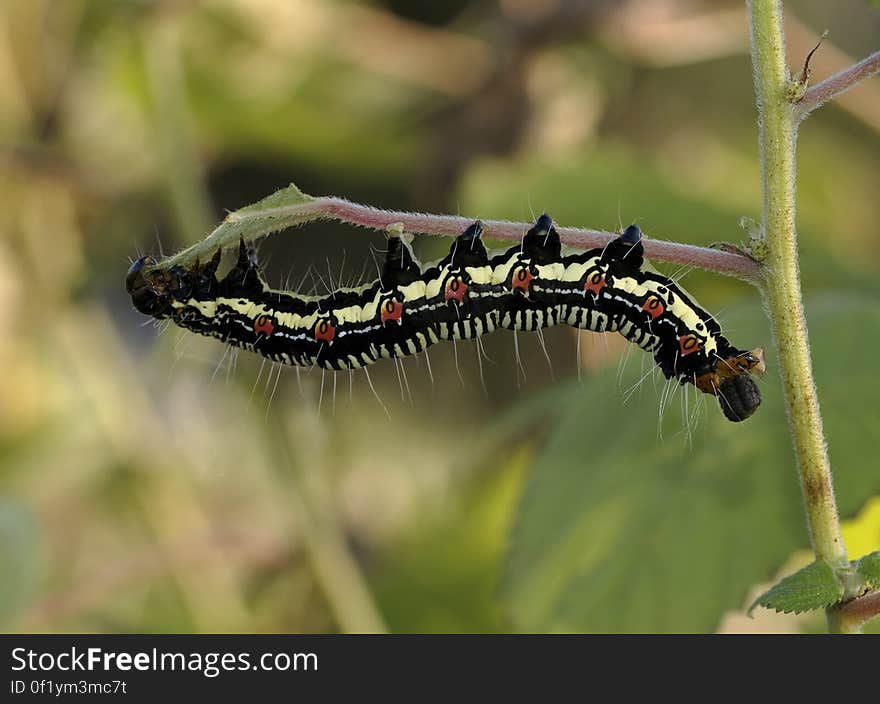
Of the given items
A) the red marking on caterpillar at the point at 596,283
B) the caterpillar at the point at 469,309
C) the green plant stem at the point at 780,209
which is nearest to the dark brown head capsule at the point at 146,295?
the caterpillar at the point at 469,309

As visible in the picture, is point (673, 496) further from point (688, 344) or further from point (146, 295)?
point (146, 295)

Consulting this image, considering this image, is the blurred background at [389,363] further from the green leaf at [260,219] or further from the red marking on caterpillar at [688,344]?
the green leaf at [260,219]

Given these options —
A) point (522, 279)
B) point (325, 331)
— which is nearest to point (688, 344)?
point (522, 279)

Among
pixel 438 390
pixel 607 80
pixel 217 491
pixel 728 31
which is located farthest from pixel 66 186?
pixel 728 31

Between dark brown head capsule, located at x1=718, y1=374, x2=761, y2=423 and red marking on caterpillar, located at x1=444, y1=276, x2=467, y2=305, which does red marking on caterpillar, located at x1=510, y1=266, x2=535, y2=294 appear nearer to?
red marking on caterpillar, located at x1=444, y1=276, x2=467, y2=305

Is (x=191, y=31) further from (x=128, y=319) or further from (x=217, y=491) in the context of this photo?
(x=217, y=491)
